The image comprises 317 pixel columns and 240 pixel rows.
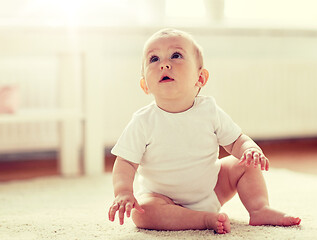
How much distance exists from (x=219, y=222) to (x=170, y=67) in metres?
0.32

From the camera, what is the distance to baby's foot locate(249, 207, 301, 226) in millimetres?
1004

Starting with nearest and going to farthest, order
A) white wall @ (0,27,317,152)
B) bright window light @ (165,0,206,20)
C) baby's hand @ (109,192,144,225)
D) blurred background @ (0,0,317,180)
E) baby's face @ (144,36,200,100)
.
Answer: baby's hand @ (109,192,144,225) → baby's face @ (144,36,200,100) → blurred background @ (0,0,317,180) → white wall @ (0,27,317,152) → bright window light @ (165,0,206,20)

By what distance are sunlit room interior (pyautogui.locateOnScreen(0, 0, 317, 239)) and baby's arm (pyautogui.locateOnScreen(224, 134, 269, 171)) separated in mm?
890

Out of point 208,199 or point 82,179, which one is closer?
point 208,199

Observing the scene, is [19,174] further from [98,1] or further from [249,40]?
[249,40]

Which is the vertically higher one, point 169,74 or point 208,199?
point 169,74

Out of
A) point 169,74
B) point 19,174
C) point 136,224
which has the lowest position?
point 19,174

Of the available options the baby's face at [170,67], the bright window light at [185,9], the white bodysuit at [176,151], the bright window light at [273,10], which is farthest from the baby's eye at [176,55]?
the bright window light at [273,10]

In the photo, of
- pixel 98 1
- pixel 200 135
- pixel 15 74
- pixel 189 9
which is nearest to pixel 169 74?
pixel 200 135

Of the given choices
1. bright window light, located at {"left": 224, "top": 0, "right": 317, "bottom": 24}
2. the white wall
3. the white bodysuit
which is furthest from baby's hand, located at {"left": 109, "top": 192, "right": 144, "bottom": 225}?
bright window light, located at {"left": 224, "top": 0, "right": 317, "bottom": 24}

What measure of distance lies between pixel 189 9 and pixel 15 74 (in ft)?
3.34

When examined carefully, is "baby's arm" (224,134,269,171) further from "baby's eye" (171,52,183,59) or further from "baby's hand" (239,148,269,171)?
"baby's eye" (171,52,183,59)

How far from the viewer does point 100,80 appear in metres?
1.88

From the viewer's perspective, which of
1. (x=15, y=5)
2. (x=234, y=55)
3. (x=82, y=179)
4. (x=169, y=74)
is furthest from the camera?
(x=234, y=55)
